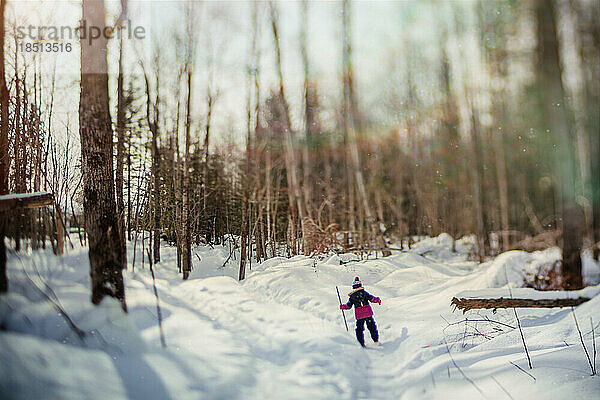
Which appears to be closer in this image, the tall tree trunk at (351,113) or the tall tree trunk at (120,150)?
the tall tree trunk at (120,150)

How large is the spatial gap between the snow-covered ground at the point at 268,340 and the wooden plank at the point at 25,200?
0.74 ft

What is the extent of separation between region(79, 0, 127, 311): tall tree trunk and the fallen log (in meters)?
2.38

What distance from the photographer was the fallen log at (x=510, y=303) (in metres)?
2.73

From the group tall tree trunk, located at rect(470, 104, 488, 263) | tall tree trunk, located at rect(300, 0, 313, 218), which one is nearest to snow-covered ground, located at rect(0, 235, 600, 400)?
tall tree trunk, located at rect(300, 0, 313, 218)

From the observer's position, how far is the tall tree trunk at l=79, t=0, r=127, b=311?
1638mm

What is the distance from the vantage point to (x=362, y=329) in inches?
86.7

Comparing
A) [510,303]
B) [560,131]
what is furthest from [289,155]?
[560,131]

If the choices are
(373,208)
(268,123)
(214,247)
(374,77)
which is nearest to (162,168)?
(214,247)

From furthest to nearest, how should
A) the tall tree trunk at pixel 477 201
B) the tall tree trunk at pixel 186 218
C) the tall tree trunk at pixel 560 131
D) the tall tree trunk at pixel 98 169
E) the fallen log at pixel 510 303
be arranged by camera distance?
the tall tree trunk at pixel 477 201 < the tall tree trunk at pixel 560 131 < the fallen log at pixel 510 303 < the tall tree trunk at pixel 186 218 < the tall tree trunk at pixel 98 169

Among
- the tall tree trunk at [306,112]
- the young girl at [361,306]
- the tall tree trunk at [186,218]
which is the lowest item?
the young girl at [361,306]

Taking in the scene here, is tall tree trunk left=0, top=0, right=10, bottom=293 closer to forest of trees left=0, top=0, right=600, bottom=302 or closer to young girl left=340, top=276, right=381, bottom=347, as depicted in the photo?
forest of trees left=0, top=0, right=600, bottom=302

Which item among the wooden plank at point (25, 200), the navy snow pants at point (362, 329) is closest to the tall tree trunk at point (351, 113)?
the navy snow pants at point (362, 329)

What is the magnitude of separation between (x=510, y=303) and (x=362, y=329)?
159 cm

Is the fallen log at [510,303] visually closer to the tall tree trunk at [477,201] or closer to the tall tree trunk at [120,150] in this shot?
the tall tree trunk at [477,201]
